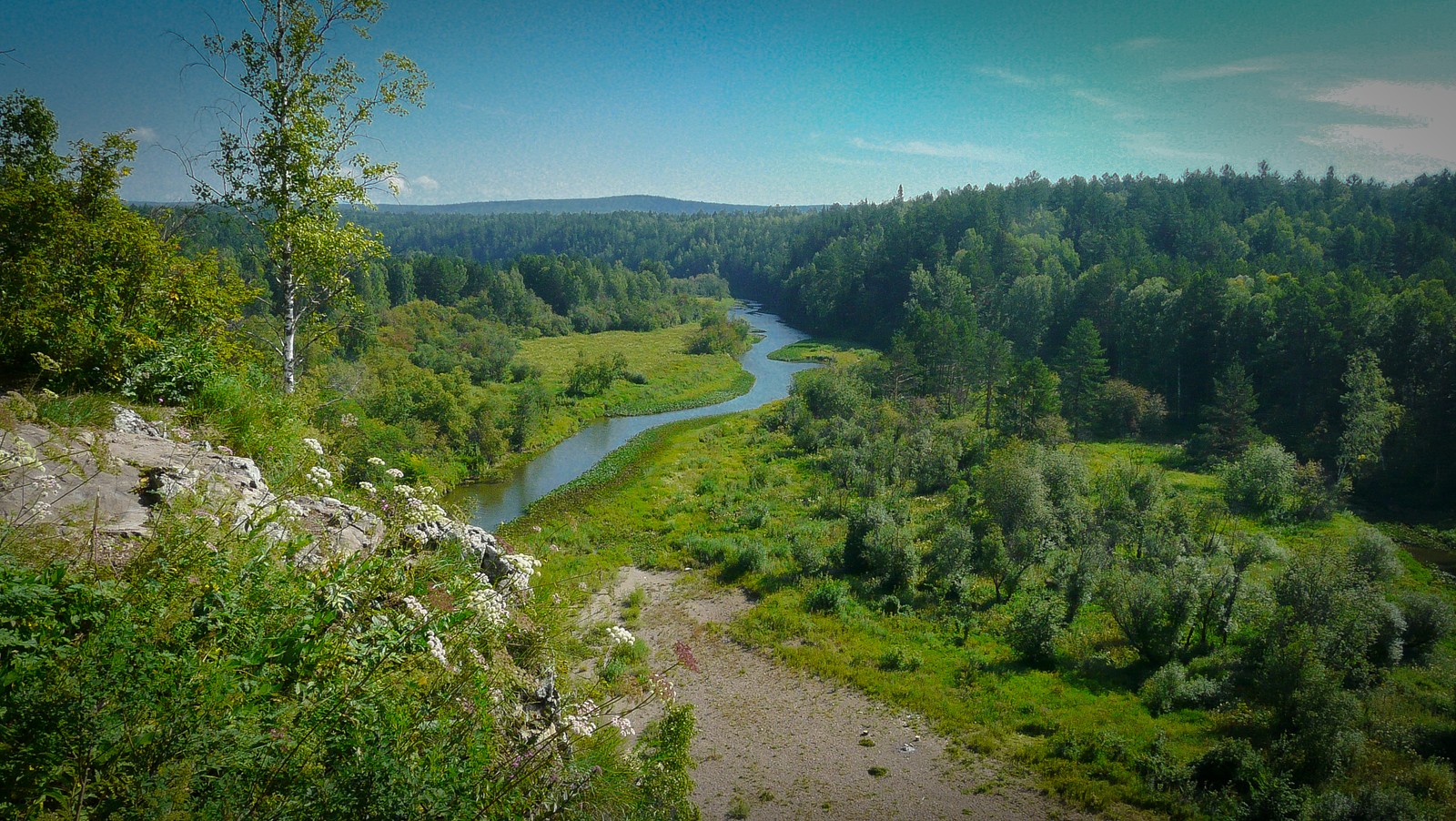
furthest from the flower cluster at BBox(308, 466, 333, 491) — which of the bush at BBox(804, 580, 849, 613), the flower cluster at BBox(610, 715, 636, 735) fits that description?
the bush at BBox(804, 580, 849, 613)

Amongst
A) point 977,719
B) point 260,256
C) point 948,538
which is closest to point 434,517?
point 260,256

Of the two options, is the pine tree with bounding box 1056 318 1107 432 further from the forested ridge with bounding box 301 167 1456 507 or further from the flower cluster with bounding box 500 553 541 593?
the flower cluster with bounding box 500 553 541 593

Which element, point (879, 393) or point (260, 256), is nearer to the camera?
point (260, 256)

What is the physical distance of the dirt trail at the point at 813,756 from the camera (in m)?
14.6

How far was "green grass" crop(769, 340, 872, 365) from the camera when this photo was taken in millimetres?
76625

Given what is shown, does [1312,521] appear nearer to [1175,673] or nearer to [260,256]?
[1175,673]

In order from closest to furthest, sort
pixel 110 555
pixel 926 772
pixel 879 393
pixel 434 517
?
pixel 110 555 < pixel 434 517 < pixel 926 772 < pixel 879 393

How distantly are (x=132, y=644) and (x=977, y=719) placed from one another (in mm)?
18744

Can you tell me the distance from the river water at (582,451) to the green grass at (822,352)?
182cm

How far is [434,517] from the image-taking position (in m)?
5.64

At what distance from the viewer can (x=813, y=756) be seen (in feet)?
53.6

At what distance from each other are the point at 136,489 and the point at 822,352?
77.3 metres

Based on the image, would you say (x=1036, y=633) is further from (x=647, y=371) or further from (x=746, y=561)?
(x=647, y=371)

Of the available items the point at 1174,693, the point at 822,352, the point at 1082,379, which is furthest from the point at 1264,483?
the point at 822,352
